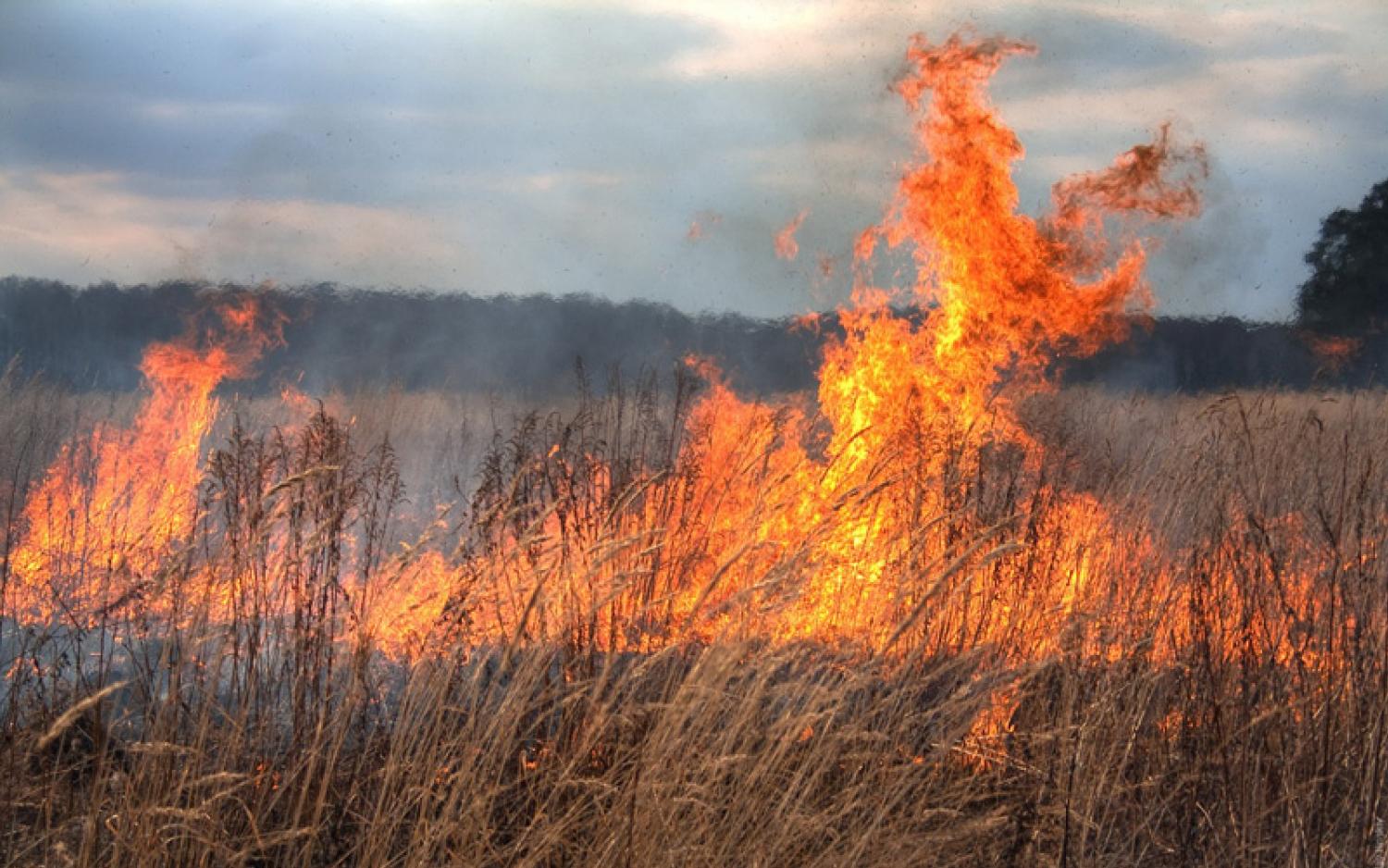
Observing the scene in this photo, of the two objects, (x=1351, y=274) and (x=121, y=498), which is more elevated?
(x=1351, y=274)

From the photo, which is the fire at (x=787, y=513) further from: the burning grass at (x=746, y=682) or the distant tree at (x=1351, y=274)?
the distant tree at (x=1351, y=274)

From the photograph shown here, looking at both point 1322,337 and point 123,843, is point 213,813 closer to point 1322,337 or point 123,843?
point 123,843

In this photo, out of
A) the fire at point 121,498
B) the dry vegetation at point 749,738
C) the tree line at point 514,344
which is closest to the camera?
the dry vegetation at point 749,738

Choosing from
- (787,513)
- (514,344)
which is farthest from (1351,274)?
(787,513)

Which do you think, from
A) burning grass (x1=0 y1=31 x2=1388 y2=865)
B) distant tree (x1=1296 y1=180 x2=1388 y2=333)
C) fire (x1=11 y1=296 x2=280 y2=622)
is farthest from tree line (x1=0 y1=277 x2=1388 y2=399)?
burning grass (x1=0 y1=31 x2=1388 y2=865)

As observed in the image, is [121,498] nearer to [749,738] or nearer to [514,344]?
[749,738]

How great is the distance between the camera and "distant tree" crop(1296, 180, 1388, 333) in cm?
2378

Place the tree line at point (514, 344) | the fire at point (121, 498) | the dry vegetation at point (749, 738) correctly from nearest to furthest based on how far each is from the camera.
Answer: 1. the dry vegetation at point (749, 738)
2. the fire at point (121, 498)
3. the tree line at point (514, 344)

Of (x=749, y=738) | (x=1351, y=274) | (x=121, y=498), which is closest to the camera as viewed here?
(x=749, y=738)

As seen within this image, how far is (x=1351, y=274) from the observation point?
2411cm

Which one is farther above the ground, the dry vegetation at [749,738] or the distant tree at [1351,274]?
the distant tree at [1351,274]

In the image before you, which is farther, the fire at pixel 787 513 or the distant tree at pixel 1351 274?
the distant tree at pixel 1351 274

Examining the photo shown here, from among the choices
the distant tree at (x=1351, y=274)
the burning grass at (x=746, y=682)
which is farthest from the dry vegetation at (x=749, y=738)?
the distant tree at (x=1351, y=274)

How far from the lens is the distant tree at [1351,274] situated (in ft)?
78.0
